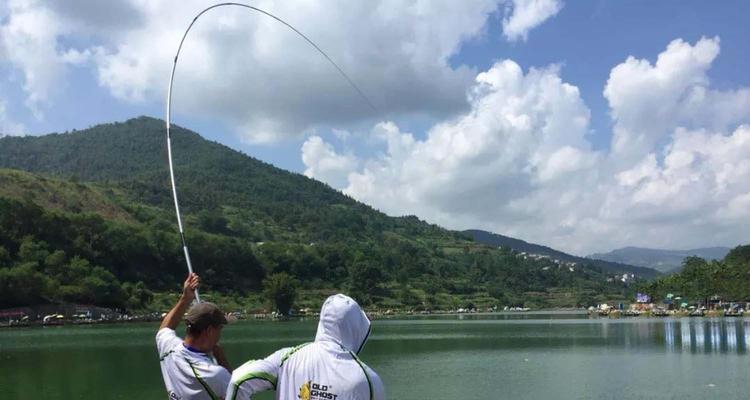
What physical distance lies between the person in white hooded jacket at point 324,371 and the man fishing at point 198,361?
59cm

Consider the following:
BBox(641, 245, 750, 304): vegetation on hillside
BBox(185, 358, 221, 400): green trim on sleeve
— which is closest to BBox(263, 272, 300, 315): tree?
BBox(641, 245, 750, 304): vegetation on hillside

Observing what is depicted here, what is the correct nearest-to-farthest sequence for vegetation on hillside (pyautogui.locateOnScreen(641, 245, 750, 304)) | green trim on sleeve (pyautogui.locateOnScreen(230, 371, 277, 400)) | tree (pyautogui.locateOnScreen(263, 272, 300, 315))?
1. green trim on sleeve (pyautogui.locateOnScreen(230, 371, 277, 400))
2. vegetation on hillside (pyautogui.locateOnScreen(641, 245, 750, 304))
3. tree (pyautogui.locateOnScreen(263, 272, 300, 315))

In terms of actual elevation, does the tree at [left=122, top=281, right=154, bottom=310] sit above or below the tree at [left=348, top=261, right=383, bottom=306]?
below

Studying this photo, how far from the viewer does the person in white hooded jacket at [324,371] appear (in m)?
4.17

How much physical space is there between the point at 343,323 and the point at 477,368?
37497 mm

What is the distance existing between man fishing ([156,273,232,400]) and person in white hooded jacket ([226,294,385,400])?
59 centimetres

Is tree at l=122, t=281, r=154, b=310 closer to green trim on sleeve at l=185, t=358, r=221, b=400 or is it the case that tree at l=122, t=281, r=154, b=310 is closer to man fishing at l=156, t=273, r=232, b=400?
man fishing at l=156, t=273, r=232, b=400

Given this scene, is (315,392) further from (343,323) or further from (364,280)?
(364,280)

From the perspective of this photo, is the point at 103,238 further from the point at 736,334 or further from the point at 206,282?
the point at 736,334

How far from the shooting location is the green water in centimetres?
3044

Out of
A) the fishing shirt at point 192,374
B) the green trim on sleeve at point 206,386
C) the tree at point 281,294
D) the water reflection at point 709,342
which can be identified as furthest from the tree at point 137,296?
the green trim on sleeve at point 206,386

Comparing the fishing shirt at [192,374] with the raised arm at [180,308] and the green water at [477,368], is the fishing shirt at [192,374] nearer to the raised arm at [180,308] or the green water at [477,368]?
the raised arm at [180,308]

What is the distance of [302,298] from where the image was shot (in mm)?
150875

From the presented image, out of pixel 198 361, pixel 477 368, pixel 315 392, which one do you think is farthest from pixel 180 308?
pixel 477 368
